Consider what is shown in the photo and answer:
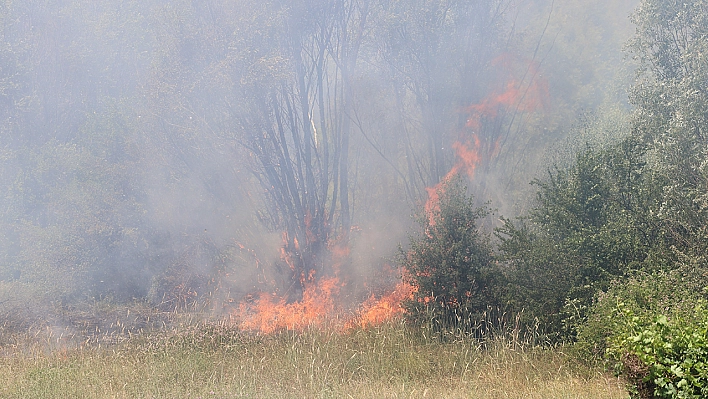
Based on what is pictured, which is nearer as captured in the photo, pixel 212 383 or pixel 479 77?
pixel 212 383

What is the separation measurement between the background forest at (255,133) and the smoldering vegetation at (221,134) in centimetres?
7

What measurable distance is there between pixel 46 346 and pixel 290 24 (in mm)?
11617

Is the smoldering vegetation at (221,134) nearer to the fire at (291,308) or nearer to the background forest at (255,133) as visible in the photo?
the background forest at (255,133)

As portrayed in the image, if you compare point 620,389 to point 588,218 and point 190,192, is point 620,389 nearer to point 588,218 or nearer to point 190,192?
point 588,218

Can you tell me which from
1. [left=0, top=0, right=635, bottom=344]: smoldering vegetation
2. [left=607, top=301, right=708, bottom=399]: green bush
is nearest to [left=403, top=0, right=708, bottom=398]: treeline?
[left=607, top=301, right=708, bottom=399]: green bush

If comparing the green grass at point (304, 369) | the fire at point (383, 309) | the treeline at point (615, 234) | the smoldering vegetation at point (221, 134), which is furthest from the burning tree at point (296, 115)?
the green grass at point (304, 369)

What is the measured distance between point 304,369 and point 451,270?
13.3 ft

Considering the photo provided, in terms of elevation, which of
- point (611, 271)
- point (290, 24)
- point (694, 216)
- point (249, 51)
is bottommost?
point (611, 271)

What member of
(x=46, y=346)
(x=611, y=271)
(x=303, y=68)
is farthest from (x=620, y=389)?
(x=303, y=68)

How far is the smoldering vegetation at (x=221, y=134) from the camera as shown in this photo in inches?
692

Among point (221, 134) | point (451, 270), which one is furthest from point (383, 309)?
point (221, 134)

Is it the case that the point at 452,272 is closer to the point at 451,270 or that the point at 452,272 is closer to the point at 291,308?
the point at 451,270

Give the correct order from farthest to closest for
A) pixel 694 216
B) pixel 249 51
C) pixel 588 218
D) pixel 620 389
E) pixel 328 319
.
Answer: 1. pixel 249 51
2. pixel 328 319
3. pixel 588 218
4. pixel 694 216
5. pixel 620 389

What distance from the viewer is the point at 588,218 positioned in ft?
36.1
